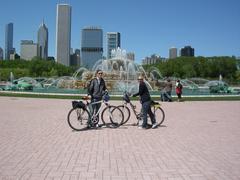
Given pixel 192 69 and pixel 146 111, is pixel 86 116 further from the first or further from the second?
pixel 192 69

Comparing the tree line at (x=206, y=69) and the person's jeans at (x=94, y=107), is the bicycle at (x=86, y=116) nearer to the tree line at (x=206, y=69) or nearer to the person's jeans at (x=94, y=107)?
the person's jeans at (x=94, y=107)

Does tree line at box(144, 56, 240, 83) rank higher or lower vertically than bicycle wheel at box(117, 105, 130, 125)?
higher

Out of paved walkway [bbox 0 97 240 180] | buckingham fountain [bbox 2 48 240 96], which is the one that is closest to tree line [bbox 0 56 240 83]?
buckingham fountain [bbox 2 48 240 96]

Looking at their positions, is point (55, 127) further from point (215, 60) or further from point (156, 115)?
point (215, 60)

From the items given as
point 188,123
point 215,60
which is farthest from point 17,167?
point 215,60

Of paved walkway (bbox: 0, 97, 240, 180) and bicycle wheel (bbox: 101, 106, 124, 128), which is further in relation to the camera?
bicycle wheel (bbox: 101, 106, 124, 128)

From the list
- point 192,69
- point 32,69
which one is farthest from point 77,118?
point 32,69

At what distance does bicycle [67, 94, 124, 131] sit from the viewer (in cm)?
1086

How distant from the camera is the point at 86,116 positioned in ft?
36.5

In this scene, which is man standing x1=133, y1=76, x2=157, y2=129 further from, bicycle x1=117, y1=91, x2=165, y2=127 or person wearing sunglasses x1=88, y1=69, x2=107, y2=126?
person wearing sunglasses x1=88, y1=69, x2=107, y2=126

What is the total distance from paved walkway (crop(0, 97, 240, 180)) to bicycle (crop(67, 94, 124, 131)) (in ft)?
1.12

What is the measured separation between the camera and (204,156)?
24.2 ft

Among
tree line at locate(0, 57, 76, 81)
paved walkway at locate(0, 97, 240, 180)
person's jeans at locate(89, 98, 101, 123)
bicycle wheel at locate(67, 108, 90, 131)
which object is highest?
tree line at locate(0, 57, 76, 81)

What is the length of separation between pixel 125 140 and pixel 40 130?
3.01 meters
